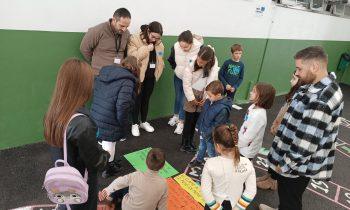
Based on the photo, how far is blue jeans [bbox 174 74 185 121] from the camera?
4.00 metres

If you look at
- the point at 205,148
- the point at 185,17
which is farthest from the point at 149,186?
the point at 185,17

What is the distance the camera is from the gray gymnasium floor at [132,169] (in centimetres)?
264

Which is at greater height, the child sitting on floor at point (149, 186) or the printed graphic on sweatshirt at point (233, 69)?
the printed graphic on sweatshirt at point (233, 69)

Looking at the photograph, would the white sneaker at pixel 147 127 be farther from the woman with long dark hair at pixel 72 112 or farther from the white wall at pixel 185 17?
the woman with long dark hair at pixel 72 112

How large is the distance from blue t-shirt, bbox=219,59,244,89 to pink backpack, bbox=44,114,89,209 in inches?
120

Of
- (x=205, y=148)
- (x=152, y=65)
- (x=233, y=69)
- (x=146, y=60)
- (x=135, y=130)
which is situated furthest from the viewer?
(x=233, y=69)

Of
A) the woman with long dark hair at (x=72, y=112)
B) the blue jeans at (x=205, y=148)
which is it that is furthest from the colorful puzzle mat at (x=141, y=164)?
the woman with long dark hair at (x=72, y=112)

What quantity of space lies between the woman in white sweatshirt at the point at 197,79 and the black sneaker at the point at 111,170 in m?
0.98

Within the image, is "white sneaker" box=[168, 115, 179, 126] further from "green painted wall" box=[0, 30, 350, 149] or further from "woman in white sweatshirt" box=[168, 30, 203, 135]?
"green painted wall" box=[0, 30, 350, 149]

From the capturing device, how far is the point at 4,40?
2824 mm

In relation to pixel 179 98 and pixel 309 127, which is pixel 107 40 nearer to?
pixel 179 98

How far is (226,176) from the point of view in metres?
1.94

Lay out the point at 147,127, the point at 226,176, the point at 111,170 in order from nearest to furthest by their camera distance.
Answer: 1. the point at 226,176
2. the point at 111,170
3. the point at 147,127

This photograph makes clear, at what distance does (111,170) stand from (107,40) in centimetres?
137
